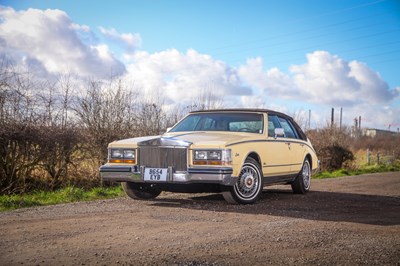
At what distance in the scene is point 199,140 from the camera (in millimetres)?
7652

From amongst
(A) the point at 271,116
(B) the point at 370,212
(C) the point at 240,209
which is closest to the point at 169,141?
(C) the point at 240,209

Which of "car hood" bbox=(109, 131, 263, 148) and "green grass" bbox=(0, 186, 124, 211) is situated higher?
"car hood" bbox=(109, 131, 263, 148)

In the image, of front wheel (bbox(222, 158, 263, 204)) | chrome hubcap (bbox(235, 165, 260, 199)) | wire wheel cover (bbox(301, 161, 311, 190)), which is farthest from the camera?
→ wire wheel cover (bbox(301, 161, 311, 190))

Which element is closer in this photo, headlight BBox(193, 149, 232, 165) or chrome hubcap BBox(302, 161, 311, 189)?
headlight BBox(193, 149, 232, 165)

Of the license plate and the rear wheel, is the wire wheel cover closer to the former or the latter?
the rear wheel

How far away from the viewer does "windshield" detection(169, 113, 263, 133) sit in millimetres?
8820

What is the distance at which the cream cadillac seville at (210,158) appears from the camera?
7352 millimetres

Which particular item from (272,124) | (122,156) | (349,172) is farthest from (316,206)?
(349,172)

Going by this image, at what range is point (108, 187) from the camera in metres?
11.3

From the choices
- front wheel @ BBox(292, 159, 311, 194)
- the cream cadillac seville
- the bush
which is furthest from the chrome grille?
the bush

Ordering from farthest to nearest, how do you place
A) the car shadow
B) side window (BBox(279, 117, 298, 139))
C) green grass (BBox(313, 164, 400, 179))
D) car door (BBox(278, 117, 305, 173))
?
green grass (BBox(313, 164, 400, 179)), side window (BBox(279, 117, 298, 139)), car door (BBox(278, 117, 305, 173)), the car shadow

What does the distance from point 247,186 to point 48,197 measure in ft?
13.5

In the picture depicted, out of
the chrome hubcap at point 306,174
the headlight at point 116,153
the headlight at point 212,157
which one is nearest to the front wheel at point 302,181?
the chrome hubcap at point 306,174

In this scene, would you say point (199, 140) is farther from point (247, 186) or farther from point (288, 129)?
point (288, 129)
